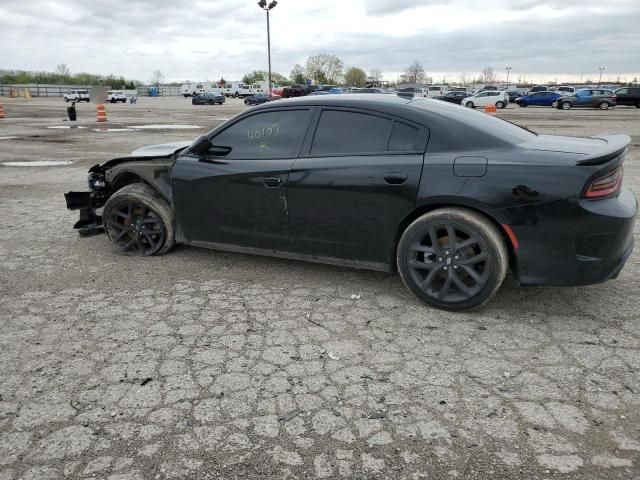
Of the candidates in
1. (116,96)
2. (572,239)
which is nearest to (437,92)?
(116,96)

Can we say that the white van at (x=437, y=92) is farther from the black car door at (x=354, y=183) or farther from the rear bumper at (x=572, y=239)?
the rear bumper at (x=572, y=239)

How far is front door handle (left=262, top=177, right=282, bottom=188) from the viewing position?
167 inches

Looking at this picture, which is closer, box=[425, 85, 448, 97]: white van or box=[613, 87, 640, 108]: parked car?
box=[613, 87, 640, 108]: parked car

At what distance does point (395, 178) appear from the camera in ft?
12.5

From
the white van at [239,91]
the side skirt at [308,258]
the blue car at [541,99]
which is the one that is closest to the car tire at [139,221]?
the side skirt at [308,258]

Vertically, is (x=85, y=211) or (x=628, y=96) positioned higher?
(x=628, y=96)

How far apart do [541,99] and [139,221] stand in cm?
4418

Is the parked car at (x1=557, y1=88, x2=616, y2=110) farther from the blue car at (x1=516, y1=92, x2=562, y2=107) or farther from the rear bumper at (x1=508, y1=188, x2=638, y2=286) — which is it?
the rear bumper at (x1=508, y1=188, x2=638, y2=286)

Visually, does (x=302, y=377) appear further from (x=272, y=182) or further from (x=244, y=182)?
(x=244, y=182)

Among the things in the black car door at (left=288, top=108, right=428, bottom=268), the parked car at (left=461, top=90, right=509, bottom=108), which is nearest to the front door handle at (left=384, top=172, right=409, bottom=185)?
the black car door at (left=288, top=108, right=428, bottom=268)

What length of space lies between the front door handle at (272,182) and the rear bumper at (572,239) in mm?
1830

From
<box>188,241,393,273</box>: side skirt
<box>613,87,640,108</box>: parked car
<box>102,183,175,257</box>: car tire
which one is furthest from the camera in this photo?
<box>613,87,640,108</box>: parked car

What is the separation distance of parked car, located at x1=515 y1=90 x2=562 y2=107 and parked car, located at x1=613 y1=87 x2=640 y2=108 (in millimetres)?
5027

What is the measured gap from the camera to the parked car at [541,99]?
138 feet
